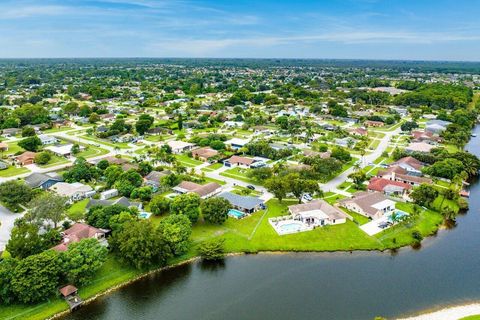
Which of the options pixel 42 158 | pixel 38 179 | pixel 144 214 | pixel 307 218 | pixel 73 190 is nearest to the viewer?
pixel 307 218

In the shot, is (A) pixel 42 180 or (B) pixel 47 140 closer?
(A) pixel 42 180

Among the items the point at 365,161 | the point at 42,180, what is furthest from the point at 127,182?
the point at 365,161

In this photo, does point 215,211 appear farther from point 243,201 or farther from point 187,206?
point 243,201

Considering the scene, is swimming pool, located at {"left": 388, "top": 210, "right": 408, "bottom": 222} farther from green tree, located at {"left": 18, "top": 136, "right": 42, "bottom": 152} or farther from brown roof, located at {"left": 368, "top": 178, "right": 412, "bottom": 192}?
green tree, located at {"left": 18, "top": 136, "right": 42, "bottom": 152}

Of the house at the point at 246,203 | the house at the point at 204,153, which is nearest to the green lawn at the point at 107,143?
the house at the point at 204,153

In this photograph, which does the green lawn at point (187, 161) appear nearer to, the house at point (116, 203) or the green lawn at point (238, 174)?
the green lawn at point (238, 174)

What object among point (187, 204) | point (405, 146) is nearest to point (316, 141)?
point (405, 146)
